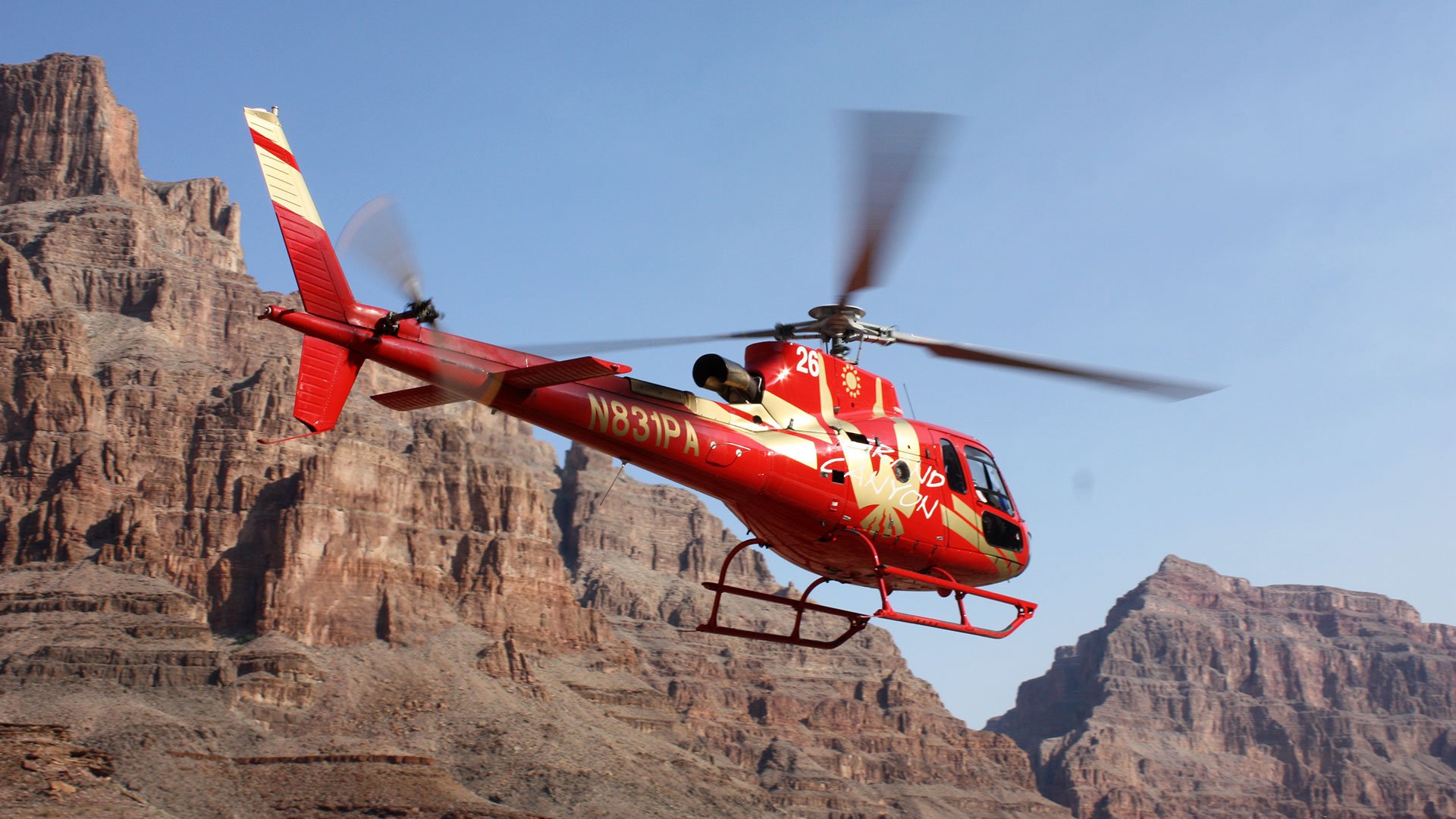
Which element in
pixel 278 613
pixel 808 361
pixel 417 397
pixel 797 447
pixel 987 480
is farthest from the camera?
pixel 278 613

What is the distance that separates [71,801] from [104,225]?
11810 cm

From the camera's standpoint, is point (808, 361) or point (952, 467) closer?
point (808, 361)

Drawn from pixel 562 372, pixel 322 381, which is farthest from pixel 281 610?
pixel 562 372

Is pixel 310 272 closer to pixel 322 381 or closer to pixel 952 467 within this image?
Answer: pixel 322 381

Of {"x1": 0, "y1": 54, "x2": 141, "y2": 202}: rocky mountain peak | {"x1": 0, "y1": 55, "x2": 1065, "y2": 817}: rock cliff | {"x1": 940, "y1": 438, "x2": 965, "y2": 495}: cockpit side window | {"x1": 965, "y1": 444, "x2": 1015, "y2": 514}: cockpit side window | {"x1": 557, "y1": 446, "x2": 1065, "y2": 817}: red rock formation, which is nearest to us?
{"x1": 940, "y1": 438, "x2": 965, "y2": 495}: cockpit side window

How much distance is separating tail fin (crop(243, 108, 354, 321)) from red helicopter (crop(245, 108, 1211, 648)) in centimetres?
2

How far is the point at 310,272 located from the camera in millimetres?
17422

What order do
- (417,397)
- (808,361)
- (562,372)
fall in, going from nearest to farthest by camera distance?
(562,372) < (417,397) < (808,361)

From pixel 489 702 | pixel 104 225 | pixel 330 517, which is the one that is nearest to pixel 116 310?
pixel 104 225

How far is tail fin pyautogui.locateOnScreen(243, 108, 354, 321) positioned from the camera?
17.0 meters

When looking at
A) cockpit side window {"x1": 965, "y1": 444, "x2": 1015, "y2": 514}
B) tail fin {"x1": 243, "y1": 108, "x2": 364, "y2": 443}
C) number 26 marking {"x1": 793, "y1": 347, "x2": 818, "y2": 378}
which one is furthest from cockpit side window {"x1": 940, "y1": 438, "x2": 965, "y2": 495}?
tail fin {"x1": 243, "y1": 108, "x2": 364, "y2": 443}

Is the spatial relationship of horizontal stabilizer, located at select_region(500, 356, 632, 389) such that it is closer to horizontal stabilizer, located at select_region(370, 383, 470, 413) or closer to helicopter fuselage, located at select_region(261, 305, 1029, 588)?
helicopter fuselage, located at select_region(261, 305, 1029, 588)

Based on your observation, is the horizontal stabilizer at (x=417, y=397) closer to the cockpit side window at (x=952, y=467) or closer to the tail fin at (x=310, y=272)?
the tail fin at (x=310, y=272)

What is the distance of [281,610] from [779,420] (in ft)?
381
